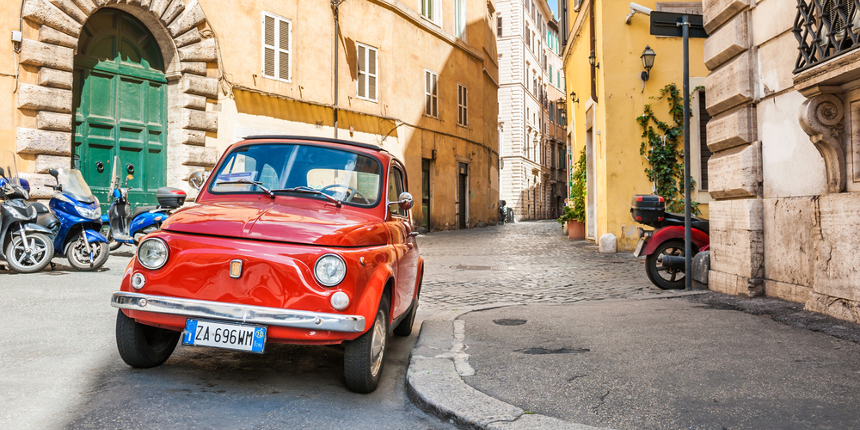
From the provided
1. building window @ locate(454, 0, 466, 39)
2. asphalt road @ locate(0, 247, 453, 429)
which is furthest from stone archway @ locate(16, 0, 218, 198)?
building window @ locate(454, 0, 466, 39)

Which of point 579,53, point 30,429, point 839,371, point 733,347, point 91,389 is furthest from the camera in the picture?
point 579,53

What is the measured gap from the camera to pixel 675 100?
12.7 m

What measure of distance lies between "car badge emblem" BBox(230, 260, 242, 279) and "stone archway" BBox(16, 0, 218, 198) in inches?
395

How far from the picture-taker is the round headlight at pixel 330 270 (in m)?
3.47

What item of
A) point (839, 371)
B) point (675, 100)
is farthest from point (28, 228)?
point (675, 100)

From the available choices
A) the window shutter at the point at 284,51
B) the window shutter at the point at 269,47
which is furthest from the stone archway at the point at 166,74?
the window shutter at the point at 284,51

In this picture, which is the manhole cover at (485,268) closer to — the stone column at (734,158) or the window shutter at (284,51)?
the stone column at (734,158)

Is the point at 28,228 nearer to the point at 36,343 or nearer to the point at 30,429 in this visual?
the point at 36,343

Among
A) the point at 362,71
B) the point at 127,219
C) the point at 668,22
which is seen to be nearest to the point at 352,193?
the point at 668,22

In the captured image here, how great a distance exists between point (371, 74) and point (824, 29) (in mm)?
15755

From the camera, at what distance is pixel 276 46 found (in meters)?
16.9

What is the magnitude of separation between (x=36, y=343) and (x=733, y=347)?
189 inches

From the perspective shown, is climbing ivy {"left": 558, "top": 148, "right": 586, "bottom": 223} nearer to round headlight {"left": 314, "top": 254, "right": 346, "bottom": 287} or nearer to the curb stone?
the curb stone

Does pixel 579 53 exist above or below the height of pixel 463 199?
above
